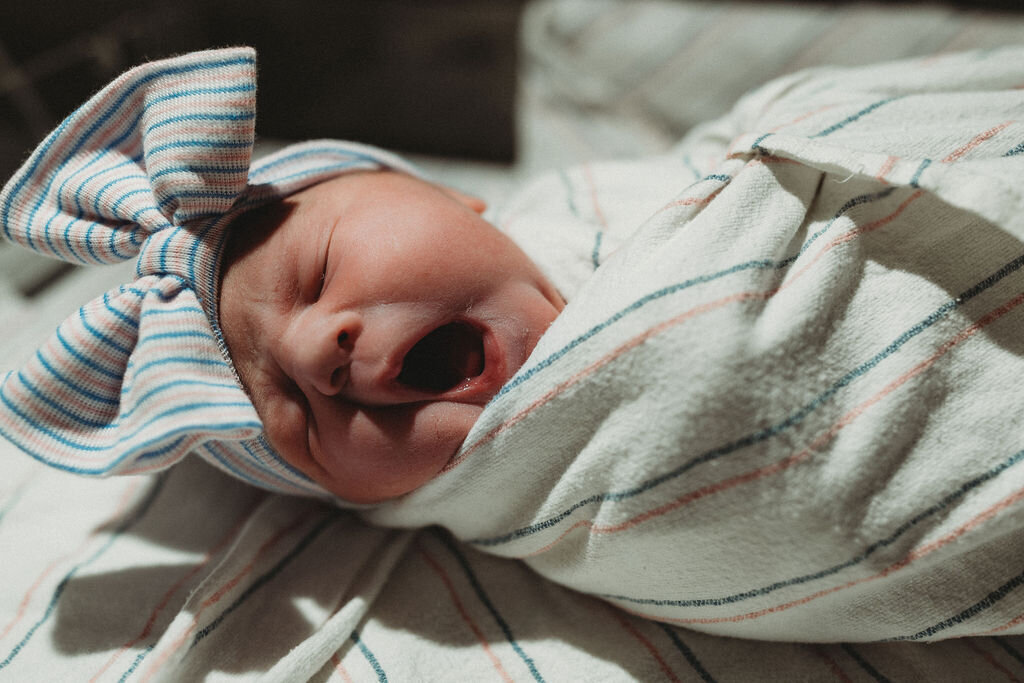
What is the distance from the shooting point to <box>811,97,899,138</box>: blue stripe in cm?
54

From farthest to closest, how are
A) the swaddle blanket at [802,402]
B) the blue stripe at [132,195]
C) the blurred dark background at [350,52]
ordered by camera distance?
the blurred dark background at [350,52] < the blue stripe at [132,195] < the swaddle blanket at [802,402]

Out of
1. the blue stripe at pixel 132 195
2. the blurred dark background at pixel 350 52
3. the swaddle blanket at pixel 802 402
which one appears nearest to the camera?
the swaddle blanket at pixel 802 402

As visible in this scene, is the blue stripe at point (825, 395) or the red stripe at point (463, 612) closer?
the blue stripe at point (825, 395)

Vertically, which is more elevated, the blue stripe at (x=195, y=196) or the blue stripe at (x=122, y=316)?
the blue stripe at (x=195, y=196)

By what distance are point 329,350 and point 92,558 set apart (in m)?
0.40

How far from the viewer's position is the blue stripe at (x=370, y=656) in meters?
0.52

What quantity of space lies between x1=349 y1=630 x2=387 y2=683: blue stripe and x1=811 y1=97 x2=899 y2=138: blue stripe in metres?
0.62

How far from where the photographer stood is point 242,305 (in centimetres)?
51

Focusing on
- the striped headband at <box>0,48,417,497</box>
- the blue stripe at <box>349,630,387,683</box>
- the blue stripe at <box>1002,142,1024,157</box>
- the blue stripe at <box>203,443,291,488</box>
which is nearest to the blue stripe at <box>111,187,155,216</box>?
the striped headband at <box>0,48,417,497</box>

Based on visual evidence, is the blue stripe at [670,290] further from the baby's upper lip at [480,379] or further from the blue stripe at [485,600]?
the blue stripe at [485,600]

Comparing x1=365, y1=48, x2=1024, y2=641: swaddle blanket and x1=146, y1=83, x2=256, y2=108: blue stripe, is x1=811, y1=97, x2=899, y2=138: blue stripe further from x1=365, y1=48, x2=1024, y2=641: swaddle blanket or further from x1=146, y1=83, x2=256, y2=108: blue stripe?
x1=146, y1=83, x2=256, y2=108: blue stripe

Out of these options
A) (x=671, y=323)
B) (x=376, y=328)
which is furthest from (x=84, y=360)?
(x=671, y=323)

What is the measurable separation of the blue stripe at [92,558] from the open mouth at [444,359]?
36 cm

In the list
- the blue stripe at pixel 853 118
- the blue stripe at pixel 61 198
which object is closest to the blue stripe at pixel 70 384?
the blue stripe at pixel 61 198
